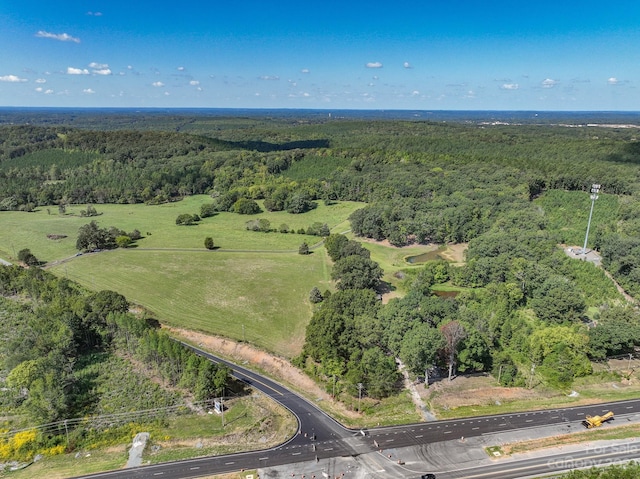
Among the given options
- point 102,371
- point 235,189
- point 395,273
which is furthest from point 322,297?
point 235,189

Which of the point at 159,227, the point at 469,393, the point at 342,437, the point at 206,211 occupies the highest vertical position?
the point at 206,211

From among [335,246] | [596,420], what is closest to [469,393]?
[596,420]

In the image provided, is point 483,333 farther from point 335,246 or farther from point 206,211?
point 206,211

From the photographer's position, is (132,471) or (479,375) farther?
(479,375)

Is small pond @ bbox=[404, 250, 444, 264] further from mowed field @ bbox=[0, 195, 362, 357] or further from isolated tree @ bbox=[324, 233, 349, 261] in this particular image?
mowed field @ bbox=[0, 195, 362, 357]

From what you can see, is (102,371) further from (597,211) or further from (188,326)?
(597,211)

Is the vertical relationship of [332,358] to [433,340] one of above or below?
below
